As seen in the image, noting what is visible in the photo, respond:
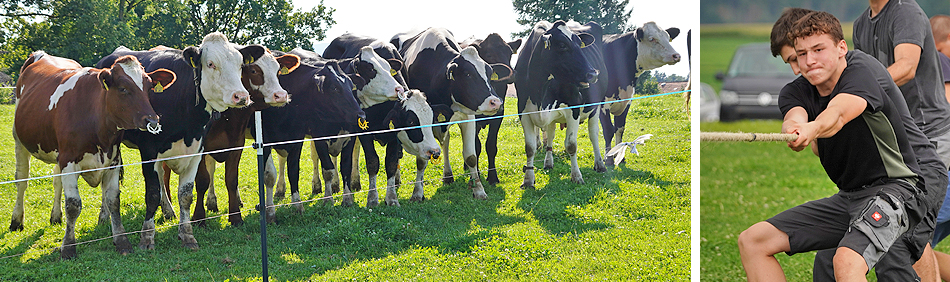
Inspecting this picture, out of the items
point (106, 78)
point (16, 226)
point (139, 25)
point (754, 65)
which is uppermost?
point (139, 25)

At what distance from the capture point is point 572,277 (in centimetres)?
457

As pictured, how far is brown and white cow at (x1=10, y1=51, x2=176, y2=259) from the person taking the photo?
3.47 meters

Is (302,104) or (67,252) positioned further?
(302,104)

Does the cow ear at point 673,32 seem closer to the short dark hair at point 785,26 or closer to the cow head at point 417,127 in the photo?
the cow head at point 417,127

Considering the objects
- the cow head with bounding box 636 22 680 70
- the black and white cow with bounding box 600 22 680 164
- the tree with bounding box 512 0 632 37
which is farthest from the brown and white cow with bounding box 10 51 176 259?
the cow head with bounding box 636 22 680 70

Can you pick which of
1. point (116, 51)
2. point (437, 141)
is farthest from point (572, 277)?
point (116, 51)

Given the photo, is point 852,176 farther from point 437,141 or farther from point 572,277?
point 437,141

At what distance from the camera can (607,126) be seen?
5.77 m

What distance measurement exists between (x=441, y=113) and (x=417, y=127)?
0.27m

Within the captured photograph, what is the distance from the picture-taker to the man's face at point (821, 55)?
2693 millimetres

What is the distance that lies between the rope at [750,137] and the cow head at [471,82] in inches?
90.1

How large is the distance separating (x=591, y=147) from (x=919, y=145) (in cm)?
299

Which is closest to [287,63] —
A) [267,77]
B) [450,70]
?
[267,77]

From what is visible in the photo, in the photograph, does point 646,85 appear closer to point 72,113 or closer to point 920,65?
point 920,65
